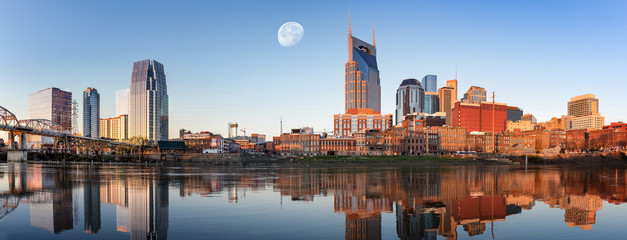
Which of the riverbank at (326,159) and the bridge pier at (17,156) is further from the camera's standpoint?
the bridge pier at (17,156)

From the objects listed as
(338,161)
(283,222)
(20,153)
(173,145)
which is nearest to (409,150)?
(338,161)

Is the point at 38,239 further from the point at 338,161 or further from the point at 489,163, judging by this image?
the point at 489,163

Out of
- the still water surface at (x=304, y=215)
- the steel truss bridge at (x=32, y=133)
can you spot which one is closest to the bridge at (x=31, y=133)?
the steel truss bridge at (x=32, y=133)

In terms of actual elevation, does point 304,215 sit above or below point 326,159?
above

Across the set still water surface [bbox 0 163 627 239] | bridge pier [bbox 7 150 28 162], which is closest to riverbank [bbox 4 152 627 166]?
bridge pier [bbox 7 150 28 162]

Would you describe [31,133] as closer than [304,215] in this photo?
No

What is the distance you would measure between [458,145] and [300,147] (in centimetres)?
7656

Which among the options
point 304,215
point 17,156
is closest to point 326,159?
point 17,156

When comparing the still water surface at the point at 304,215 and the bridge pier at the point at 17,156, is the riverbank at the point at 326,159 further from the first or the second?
the still water surface at the point at 304,215

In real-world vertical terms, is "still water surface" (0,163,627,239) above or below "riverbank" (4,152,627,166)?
above

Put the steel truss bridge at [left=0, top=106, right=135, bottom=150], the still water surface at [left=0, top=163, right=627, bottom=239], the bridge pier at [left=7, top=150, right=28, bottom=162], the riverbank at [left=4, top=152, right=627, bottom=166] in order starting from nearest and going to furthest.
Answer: the still water surface at [left=0, top=163, right=627, bottom=239] → the riverbank at [left=4, top=152, right=627, bottom=166] → the bridge pier at [left=7, top=150, right=28, bottom=162] → the steel truss bridge at [left=0, top=106, right=135, bottom=150]

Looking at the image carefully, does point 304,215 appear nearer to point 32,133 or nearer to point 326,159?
point 326,159

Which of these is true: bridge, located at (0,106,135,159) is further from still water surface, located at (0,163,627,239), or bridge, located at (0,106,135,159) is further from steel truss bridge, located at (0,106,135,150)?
still water surface, located at (0,163,627,239)

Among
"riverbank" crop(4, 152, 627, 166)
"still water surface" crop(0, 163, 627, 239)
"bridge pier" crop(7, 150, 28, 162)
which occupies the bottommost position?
"riverbank" crop(4, 152, 627, 166)
